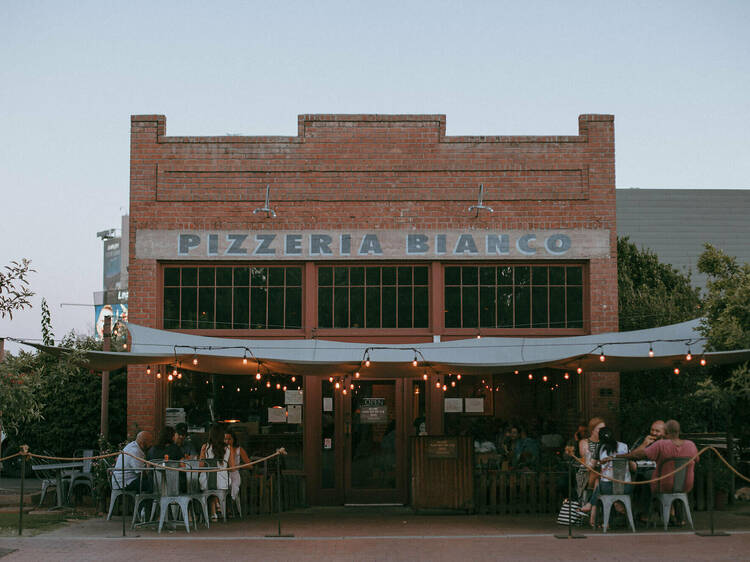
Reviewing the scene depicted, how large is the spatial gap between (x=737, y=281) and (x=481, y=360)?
3868 mm

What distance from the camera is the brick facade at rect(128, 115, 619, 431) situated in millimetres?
15227

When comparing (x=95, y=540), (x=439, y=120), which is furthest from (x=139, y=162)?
(x=95, y=540)

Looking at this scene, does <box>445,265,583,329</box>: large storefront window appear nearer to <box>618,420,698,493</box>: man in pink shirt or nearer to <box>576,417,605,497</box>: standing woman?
<box>576,417,605,497</box>: standing woman

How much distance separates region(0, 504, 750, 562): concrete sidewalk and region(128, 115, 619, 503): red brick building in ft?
9.29

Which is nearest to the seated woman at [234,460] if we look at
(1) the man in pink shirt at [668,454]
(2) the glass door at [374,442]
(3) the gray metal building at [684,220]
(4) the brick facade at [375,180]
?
(2) the glass door at [374,442]

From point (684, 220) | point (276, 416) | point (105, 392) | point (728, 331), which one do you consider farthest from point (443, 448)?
point (684, 220)

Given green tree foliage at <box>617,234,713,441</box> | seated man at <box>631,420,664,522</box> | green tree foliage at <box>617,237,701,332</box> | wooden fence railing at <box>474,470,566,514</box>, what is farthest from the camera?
green tree foliage at <box>617,237,701,332</box>

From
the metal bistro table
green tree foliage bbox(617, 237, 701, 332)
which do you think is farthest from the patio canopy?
green tree foliage bbox(617, 237, 701, 332)

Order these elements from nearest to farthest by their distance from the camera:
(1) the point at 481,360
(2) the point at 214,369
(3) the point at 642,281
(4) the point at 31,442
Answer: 1. (1) the point at 481,360
2. (2) the point at 214,369
3. (4) the point at 31,442
4. (3) the point at 642,281

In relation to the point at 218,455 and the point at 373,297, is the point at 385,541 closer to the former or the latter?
the point at 218,455

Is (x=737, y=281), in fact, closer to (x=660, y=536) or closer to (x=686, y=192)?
(x=660, y=536)

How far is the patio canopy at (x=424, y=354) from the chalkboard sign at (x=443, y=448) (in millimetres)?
1068

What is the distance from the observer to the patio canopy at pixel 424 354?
1234 centimetres

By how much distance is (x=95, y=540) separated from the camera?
11008mm
